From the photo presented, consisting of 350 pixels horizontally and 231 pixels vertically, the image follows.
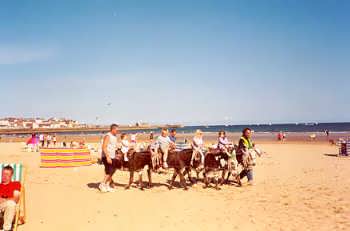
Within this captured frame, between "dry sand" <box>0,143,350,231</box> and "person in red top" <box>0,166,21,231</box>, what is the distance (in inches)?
35.7

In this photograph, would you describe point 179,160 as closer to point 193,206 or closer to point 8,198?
point 193,206

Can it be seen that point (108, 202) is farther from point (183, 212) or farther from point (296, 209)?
point (296, 209)

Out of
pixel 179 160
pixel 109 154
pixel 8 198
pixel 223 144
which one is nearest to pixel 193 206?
pixel 179 160

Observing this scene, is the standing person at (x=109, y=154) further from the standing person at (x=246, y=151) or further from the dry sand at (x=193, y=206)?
the standing person at (x=246, y=151)

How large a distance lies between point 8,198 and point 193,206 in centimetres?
483

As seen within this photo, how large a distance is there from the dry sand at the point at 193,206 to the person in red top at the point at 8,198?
0.91 meters

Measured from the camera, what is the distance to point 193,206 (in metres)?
10.1

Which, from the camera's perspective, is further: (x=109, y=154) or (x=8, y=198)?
(x=109, y=154)

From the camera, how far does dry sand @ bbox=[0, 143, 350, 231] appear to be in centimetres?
830

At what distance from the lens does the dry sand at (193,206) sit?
8.30m

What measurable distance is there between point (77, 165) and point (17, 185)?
41.1 ft

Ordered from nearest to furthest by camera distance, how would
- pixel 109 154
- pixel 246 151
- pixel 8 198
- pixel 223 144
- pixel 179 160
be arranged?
1. pixel 8 198
2. pixel 109 154
3. pixel 179 160
4. pixel 246 151
5. pixel 223 144

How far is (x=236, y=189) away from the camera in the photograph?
12773 mm

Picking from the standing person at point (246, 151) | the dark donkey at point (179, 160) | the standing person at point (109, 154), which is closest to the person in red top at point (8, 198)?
the standing person at point (109, 154)
